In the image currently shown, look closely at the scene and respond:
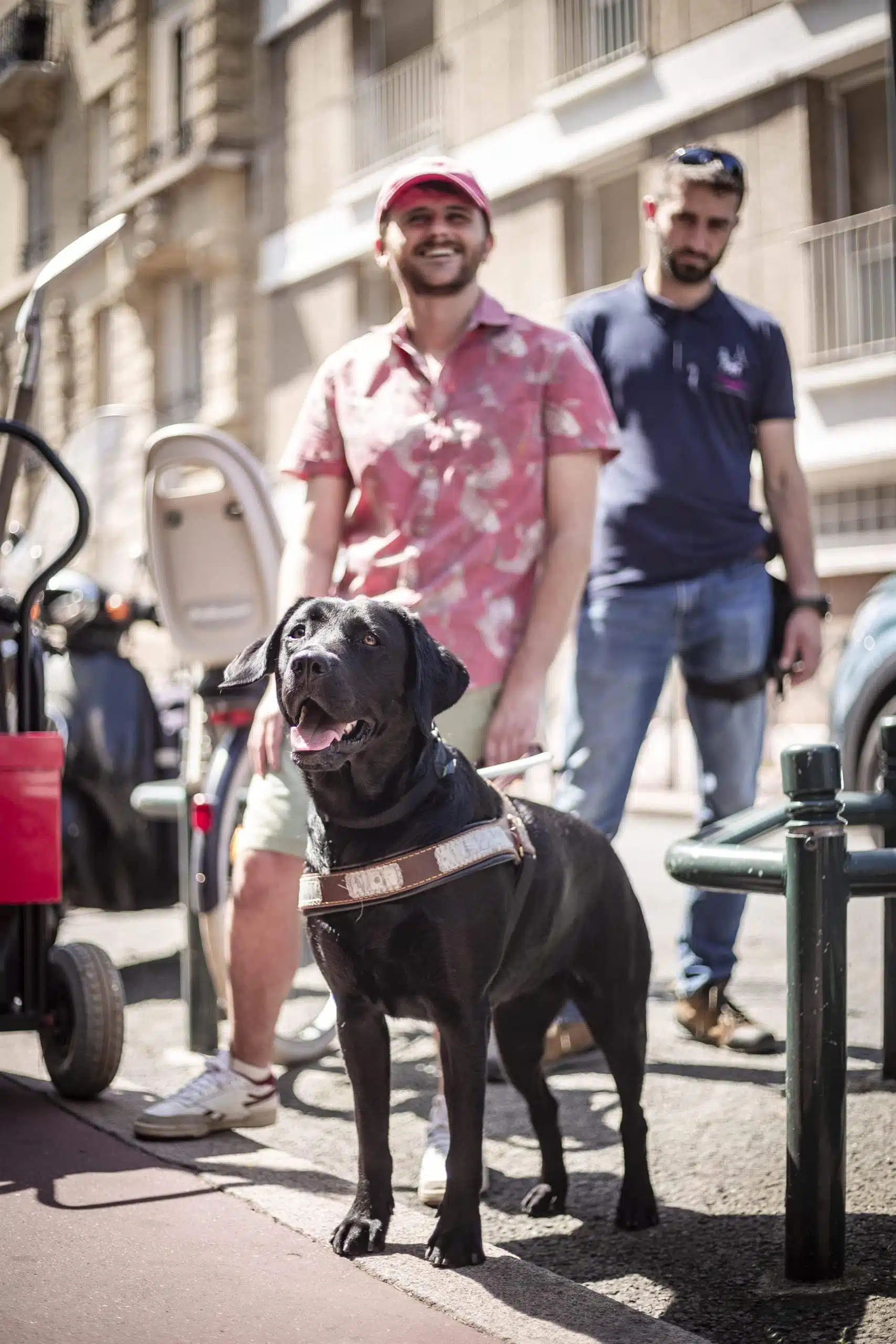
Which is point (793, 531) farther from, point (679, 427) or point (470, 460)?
point (470, 460)

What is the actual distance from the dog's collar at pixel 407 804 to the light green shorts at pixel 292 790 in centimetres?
59

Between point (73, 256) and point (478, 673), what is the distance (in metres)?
1.71

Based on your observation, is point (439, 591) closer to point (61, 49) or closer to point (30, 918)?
point (30, 918)

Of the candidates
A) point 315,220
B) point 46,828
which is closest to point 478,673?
point 46,828

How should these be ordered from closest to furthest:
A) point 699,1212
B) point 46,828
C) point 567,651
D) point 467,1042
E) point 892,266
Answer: point 467,1042, point 699,1212, point 46,828, point 892,266, point 567,651

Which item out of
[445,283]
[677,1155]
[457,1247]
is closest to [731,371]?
[445,283]

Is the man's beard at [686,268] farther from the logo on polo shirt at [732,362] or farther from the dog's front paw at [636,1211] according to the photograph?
the dog's front paw at [636,1211]

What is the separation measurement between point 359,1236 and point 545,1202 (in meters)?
0.56

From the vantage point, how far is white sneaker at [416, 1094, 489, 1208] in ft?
9.88

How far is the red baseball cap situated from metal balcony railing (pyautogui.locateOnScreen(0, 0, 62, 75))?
1215 cm

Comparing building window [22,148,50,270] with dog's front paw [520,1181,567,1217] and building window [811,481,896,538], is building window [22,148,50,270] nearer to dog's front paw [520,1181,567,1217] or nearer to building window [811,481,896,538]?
building window [811,481,896,538]

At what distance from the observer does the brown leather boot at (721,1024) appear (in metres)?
4.25

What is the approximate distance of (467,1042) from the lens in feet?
8.40

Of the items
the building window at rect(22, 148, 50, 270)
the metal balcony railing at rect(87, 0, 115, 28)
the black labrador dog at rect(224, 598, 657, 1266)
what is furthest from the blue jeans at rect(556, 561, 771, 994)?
the building window at rect(22, 148, 50, 270)
